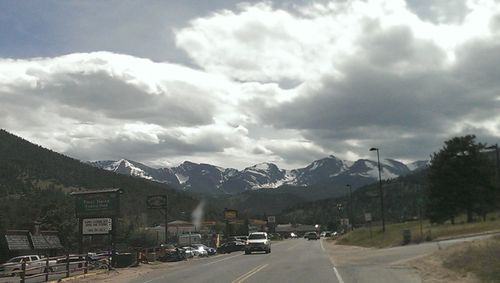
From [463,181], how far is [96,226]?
45888 millimetres

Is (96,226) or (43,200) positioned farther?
(43,200)

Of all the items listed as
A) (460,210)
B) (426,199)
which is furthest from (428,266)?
(426,199)

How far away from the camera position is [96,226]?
40688mm

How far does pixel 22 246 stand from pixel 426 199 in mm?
50297

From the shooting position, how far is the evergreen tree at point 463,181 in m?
68.6

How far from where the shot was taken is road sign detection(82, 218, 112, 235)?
40531 millimetres

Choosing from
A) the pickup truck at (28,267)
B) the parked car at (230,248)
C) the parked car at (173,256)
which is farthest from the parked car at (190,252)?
the pickup truck at (28,267)

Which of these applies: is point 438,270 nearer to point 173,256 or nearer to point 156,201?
point 173,256

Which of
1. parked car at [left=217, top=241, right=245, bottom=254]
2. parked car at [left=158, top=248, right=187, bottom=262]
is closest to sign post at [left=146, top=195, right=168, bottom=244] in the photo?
parked car at [left=217, top=241, right=245, bottom=254]

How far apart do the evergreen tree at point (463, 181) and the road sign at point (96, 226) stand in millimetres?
44127

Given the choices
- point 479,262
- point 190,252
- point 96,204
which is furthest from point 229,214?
point 479,262

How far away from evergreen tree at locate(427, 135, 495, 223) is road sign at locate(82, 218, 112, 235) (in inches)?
1737

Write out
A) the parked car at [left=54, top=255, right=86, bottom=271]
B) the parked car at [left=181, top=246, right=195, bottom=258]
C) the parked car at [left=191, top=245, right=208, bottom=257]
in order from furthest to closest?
→ the parked car at [left=191, top=245, right=208, bottom=257] → the parked car at [left=181, top=246, right=195, bottom=258] → the parked car at [left=54, top=255, right=86, bottom=271]

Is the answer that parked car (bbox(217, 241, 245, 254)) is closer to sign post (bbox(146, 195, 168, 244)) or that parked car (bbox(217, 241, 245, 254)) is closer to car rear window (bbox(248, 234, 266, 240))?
sign post (bbox(146, 195, 168, 244))
